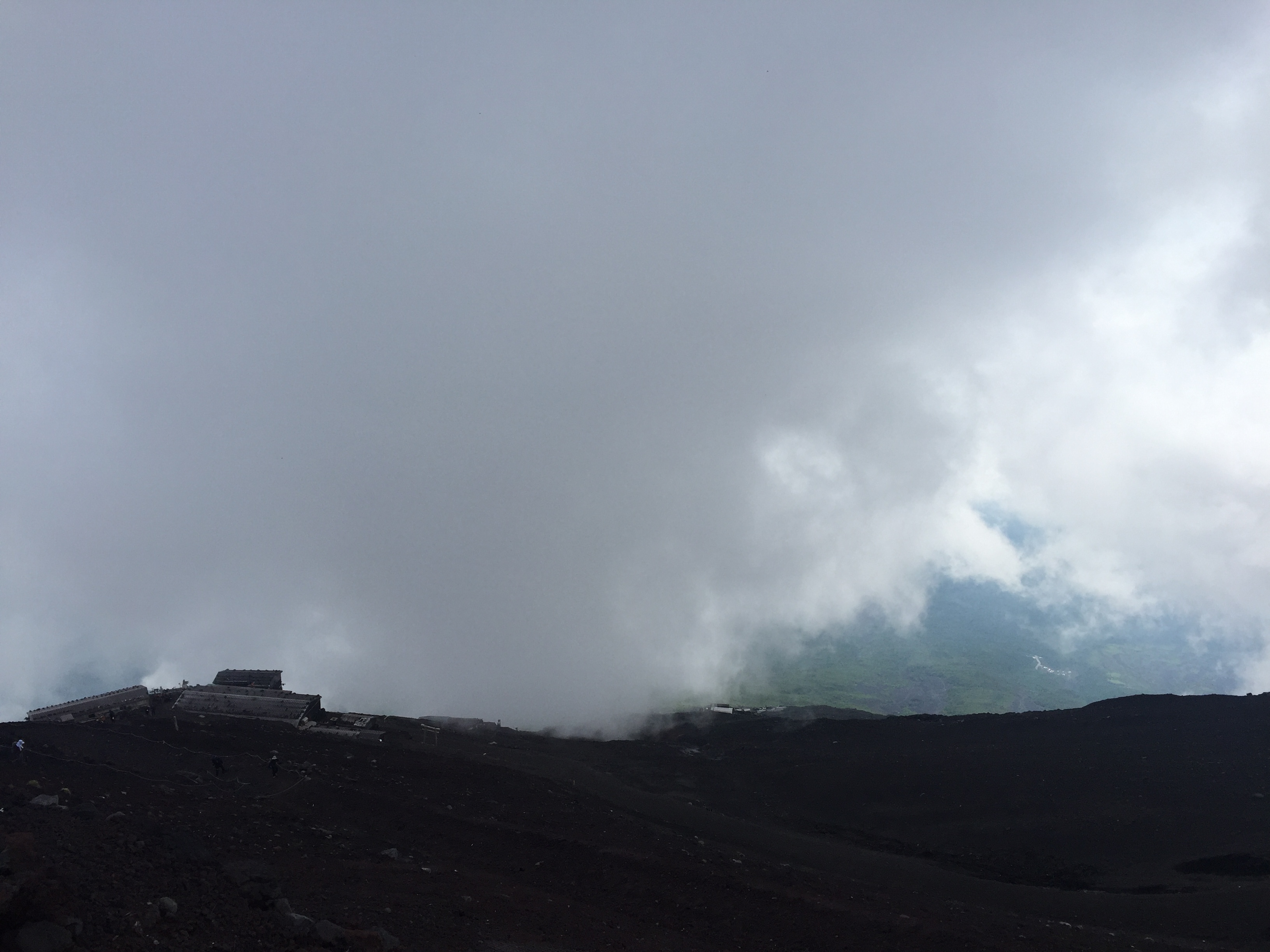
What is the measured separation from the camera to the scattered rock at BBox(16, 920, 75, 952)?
1563cm

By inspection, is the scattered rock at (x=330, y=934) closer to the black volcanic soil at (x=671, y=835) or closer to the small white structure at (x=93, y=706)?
the black volcanic soil at (x=671, y=835)

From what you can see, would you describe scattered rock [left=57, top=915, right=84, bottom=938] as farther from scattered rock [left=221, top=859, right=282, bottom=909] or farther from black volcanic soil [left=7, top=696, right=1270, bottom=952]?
scattered rock [left=221, top=859, right=282, bottom=909]

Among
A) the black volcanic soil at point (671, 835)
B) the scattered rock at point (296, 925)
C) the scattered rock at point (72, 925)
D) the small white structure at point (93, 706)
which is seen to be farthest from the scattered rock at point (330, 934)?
the small white structure at point (93, 706)

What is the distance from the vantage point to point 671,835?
3434 centimetres

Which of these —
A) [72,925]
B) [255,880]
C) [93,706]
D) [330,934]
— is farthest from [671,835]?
[93,706]

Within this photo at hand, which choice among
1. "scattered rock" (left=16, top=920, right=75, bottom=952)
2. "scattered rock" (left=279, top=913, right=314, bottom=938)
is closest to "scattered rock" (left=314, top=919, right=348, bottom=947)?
"scattered rock" (left=279, top=913, right=314, bottom=938)

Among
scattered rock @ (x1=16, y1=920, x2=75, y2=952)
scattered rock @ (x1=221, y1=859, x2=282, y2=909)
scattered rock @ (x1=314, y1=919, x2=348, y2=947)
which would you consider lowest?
scattered rock @ (x1=314, y1=919, x2=348, y2=947)

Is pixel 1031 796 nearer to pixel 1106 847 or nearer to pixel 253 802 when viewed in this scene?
pixel 1106 847

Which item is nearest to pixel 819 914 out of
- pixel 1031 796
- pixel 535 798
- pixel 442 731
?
pixel 535 798

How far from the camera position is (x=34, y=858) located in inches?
749

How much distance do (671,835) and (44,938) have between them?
925 inches

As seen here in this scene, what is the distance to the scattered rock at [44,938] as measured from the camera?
15.6 meters

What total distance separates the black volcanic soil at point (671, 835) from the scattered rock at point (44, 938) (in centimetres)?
26

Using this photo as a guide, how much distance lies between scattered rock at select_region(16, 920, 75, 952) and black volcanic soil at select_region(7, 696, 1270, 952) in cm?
26
